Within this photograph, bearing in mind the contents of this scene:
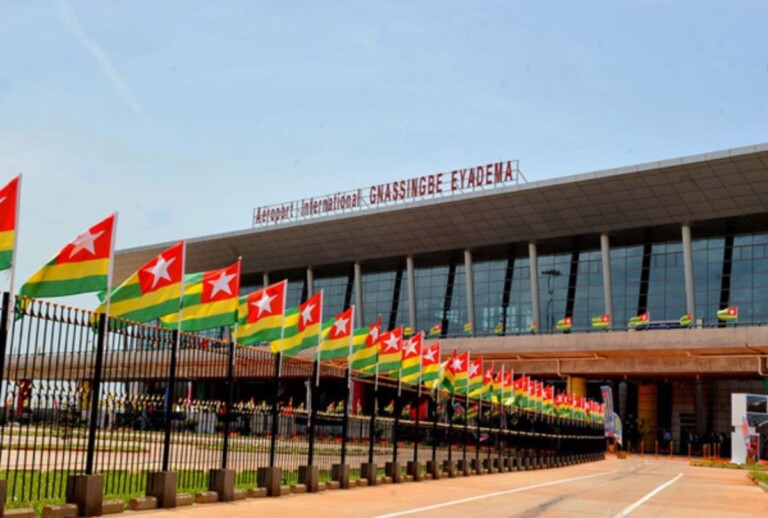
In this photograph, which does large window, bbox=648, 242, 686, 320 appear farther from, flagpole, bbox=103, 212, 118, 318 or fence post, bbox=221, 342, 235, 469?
flagpole, bbox=103, 212, 118, 318

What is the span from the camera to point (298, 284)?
93625 millimetres

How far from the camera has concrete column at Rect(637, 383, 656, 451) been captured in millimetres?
73125

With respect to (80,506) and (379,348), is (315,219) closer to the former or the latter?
(379,348)

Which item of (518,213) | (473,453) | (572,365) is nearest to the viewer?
(473,453)

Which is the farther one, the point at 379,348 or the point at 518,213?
the point at 518,213

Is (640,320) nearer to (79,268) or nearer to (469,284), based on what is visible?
(469,284)

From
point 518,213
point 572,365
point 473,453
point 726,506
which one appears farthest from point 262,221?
point 726,506

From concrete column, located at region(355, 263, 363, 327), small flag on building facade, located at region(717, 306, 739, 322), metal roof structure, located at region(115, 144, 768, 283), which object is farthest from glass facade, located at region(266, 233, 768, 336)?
metal roof structure, located at region(115, 144, 768, 283)

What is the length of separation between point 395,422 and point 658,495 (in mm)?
7386

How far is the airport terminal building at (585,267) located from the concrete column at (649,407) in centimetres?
17

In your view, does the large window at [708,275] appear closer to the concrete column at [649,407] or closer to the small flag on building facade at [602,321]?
the small flag on building facade at [602,321]

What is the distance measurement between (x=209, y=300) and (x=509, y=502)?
7.87 metres

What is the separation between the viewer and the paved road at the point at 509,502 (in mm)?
15961

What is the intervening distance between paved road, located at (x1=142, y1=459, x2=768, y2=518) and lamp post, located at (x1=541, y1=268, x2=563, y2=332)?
45.2 metres
